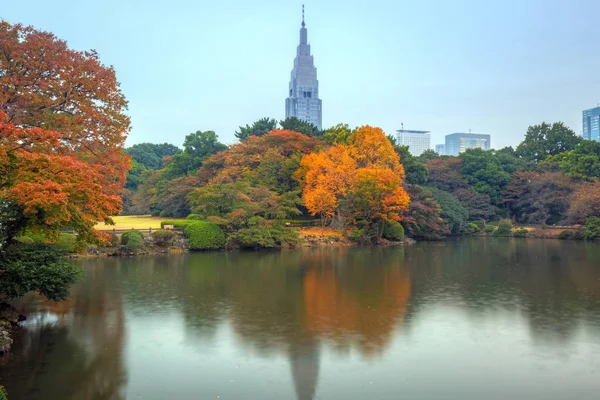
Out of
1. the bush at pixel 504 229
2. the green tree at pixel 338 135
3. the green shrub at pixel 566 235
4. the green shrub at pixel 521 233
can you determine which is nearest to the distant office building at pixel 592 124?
the green shrub at pixel 521 233

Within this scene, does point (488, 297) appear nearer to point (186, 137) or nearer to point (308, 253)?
point (308, 253)

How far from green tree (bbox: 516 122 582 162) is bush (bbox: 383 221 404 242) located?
34211 millimetres

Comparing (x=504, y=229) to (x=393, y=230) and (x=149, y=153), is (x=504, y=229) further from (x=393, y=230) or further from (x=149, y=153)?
(x=149, y=153)

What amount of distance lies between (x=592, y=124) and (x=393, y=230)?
144 meters

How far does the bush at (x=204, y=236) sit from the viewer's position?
99.6 ft

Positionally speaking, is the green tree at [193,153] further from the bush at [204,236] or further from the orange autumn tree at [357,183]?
the bush at [204,236]

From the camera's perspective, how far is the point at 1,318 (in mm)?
12250

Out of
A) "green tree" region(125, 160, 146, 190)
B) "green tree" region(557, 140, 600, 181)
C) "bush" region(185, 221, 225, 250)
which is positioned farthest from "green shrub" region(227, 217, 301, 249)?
"green tree" region(125, 160, 146, 190)

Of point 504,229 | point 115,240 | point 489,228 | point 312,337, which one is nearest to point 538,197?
point 504,229

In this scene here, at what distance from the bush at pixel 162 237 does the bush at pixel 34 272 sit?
16.2 m

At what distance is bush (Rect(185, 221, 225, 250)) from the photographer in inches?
1195

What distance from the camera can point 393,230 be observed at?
3709 centimetres

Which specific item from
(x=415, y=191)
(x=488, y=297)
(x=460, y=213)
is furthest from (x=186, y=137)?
(x=488, y=297)

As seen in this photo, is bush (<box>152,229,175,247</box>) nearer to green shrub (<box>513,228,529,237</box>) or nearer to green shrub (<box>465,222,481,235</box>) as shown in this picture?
green shrub (<box>465,222,481,235</box>)
